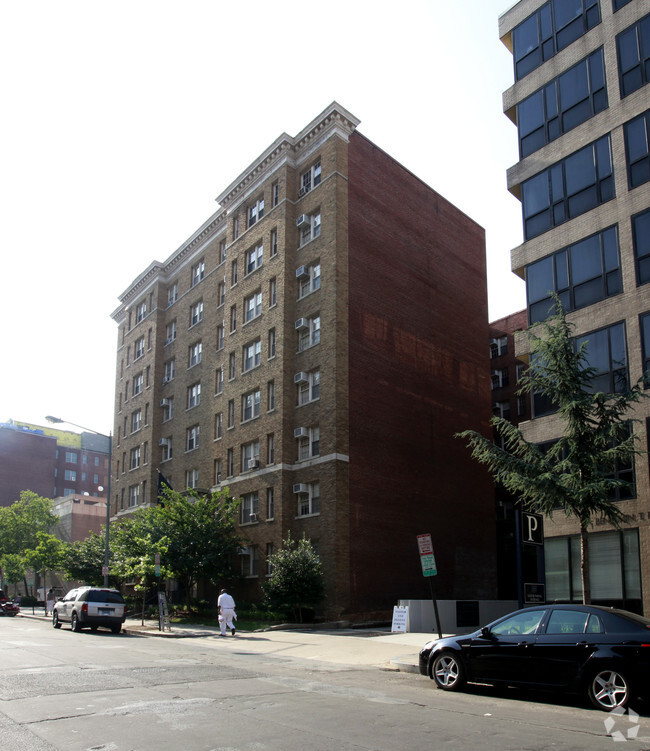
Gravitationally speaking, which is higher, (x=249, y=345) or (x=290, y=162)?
(x=290, y=162)

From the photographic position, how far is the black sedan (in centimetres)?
984

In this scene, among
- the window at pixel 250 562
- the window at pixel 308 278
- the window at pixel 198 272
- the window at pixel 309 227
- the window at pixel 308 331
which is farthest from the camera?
the window at pixel 198 272

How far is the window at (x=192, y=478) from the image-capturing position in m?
45.9

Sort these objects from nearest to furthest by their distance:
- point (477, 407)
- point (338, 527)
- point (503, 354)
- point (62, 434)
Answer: point (338, 527)
point (477, 407)
point (503, 354)
point (62, 434)

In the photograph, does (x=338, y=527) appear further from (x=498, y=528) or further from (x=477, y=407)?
(x=498, y=528)

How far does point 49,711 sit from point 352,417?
25095 mm

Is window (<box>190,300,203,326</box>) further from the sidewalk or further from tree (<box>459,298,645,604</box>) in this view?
tree (<box>459,298,645,604</box>)

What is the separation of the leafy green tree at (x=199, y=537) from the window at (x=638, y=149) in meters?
23.6

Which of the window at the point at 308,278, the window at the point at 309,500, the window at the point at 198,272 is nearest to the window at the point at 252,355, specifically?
the window at the point at 308,278

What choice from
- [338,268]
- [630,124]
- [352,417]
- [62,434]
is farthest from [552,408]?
[62,434]

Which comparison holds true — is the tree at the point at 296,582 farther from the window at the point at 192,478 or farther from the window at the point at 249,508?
the window at the point at 192,478

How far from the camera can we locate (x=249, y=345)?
40.7 m

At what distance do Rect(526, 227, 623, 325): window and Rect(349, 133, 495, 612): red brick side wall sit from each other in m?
11.3

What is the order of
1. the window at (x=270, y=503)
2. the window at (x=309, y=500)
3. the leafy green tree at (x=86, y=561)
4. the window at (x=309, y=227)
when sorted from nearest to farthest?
the window at (x=309, y=500) → the window at (x=270, y=503) → the window at (x=309, y=227) → the leafy green tree at (x=86, y=561)
